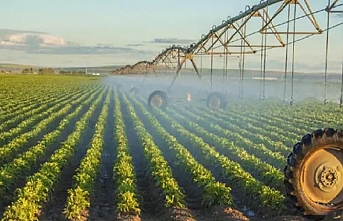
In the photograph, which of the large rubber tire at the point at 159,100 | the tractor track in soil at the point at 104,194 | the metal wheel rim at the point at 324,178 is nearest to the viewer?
the metal wheel rim at the point at 324,178

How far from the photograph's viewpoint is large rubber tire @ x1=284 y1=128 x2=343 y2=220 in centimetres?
702

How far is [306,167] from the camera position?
7.18m

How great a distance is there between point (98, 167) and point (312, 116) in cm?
1707

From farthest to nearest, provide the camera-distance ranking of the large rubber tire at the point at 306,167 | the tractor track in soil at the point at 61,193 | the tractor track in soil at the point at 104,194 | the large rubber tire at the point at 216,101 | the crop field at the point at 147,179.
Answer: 1. the large rubber tire at the point at 216,101
2. the tractor track in soil at the point at 104,194
3. the tractor track in soil at the point at 61,193
4. the crop field at the point at 147,179
5. the large rubber tire at the point at 306,167

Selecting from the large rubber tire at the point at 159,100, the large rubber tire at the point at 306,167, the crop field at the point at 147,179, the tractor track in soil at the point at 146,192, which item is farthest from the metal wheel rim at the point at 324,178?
the large rubber tire at the point at 159,100

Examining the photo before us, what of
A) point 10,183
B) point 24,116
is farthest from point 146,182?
point 24,116

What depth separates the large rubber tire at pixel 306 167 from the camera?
7023 millimetres

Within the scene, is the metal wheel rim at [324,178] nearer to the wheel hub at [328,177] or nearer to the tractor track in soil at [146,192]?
the wheel hub at [328,177]

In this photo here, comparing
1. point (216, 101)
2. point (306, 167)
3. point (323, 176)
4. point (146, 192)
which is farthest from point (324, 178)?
point (216, 101)

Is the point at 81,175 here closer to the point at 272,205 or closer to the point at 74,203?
the point at 74,203

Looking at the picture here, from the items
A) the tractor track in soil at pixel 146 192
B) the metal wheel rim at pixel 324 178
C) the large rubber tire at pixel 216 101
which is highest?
the metal wheel rim at pixel 324 178

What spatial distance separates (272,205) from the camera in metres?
9.48

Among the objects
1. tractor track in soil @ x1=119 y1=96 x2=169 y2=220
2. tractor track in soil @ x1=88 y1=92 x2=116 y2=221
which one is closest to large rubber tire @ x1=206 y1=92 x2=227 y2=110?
tractor track in soil @ x1=119 y1=96 x2=169 y2=220

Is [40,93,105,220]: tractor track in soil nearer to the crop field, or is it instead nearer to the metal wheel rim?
the crop field
